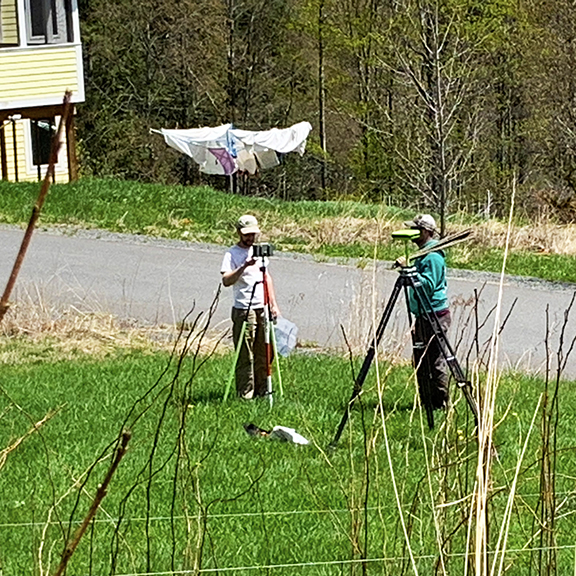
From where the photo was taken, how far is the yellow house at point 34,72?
26.8 metres

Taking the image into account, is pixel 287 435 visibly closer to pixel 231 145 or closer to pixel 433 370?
pixel 433 370

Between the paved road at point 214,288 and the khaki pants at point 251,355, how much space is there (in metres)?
1.83

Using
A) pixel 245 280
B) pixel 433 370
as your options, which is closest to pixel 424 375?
pixel 433 370

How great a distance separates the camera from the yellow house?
26.8 meters

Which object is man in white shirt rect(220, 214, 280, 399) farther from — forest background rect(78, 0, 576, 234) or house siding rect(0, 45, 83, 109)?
forest background rect(78, 0, 576, 234)

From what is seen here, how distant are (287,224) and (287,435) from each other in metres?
13.5

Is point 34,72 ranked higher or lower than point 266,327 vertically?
higher

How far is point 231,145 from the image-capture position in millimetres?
31953

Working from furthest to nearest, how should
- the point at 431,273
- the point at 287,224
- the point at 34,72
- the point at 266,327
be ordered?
1. the point at 34,72
2. the point at 287,224
3. the point at 266,327
4. the point at 431,273

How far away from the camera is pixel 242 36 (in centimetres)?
4666

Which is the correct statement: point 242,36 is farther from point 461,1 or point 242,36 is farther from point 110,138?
point 461,1

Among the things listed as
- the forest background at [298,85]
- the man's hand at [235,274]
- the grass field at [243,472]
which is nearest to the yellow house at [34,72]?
the forest background at [298,85]

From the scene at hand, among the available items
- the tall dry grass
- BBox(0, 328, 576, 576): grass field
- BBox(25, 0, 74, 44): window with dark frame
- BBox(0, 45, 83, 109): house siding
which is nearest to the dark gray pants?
BBox(0, 328, 576, 576): grass field

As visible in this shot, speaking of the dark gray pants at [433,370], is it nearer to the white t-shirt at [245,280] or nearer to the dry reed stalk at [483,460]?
the white t-shirt at [245,280]
